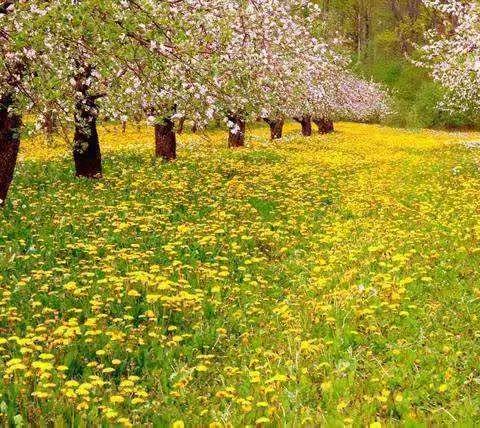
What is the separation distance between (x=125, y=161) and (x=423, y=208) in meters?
10.9

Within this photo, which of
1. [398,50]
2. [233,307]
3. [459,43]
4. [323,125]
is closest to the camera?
[233,307]

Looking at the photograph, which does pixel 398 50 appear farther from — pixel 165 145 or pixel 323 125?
pixel 165 145

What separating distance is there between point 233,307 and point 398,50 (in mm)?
93291

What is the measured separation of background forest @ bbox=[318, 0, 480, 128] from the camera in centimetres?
7244

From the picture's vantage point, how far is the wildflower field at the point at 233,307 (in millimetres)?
5672

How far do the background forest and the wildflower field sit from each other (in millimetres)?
58581

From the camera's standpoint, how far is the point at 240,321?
26.3ft

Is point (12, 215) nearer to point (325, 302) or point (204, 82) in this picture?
point (204, 82)

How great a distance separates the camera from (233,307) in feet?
27.8

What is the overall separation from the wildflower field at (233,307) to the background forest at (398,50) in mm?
58581

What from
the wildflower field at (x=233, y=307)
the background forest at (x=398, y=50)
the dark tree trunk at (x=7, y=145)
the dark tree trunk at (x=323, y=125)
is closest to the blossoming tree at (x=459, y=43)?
the wildflower field at (x=233, y=307)

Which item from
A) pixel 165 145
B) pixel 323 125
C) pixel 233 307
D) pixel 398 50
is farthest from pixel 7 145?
pixel 398 50

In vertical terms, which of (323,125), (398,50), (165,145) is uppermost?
(398,50)

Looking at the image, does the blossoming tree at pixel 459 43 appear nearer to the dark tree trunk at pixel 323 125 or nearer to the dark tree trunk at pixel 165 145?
the dark tree trunk at pixel 165 145
